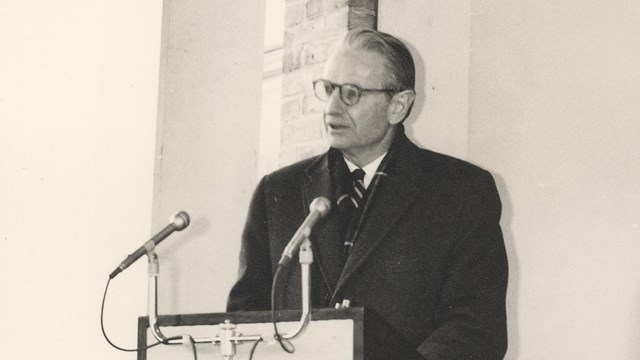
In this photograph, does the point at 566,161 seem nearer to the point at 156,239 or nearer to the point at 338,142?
the point at 338,142

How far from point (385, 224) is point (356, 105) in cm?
34

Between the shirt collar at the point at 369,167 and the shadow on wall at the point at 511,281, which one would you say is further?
the shadow on wall at the point at 511,281

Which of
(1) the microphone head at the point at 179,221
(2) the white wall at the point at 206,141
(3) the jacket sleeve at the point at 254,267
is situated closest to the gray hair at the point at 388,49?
(3) the jacket sleeve at the point at 254,267

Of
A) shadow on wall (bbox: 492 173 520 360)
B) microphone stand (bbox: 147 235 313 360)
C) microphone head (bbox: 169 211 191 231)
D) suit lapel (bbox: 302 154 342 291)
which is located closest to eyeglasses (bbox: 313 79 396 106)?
suit lapel (bbox: 302 154 342 291)

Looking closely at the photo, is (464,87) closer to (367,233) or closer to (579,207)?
(579,207)

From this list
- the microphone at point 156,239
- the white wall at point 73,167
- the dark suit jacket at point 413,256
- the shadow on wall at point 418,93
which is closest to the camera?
the microphone at point 156,239

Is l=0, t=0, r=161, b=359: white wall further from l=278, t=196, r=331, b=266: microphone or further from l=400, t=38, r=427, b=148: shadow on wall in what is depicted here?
l=278, t=196, r=331, b=266: microphone

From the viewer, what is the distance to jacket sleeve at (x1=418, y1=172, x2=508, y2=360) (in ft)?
7.73

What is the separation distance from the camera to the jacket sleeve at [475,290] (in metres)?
2.36

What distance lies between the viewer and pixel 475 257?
2580 millimetres

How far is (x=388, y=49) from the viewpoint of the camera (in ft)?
9.22

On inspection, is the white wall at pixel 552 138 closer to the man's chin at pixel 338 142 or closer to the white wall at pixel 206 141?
the white wall at pixel 206 141

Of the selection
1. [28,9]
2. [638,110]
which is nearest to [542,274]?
[638,110]

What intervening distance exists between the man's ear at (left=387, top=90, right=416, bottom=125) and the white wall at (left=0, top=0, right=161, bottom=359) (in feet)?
3.78
